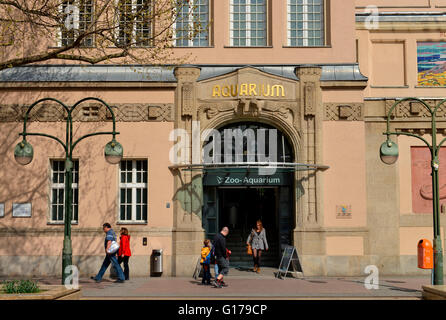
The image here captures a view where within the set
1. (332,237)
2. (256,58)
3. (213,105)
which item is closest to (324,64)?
(256,58)

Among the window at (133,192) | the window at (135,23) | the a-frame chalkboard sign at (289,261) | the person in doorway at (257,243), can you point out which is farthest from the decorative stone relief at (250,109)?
the a-frame chalkboard sign at (289,261)

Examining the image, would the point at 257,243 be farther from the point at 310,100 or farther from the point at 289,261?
the point at 310,100

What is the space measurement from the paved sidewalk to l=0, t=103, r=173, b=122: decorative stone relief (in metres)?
5.79

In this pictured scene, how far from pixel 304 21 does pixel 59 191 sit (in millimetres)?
11168

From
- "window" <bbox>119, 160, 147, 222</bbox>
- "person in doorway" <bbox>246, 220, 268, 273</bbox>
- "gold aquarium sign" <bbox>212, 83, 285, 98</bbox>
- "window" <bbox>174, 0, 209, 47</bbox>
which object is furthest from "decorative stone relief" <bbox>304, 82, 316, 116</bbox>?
"window" <bbox>119, 160, 147, 222</bbox>

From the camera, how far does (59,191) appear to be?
21141 mm

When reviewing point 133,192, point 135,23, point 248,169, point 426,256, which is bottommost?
point 426,256

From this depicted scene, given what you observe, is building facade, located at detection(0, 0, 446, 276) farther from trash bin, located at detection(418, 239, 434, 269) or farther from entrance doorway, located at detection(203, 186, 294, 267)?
trash bin, located at detection(418, 239, 434, 269)

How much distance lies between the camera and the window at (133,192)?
68.8 feet

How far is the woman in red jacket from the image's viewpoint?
18.9 metres

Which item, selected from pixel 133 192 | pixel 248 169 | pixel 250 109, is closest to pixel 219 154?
pixel 248 169

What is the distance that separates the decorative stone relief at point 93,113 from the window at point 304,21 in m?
5.53
